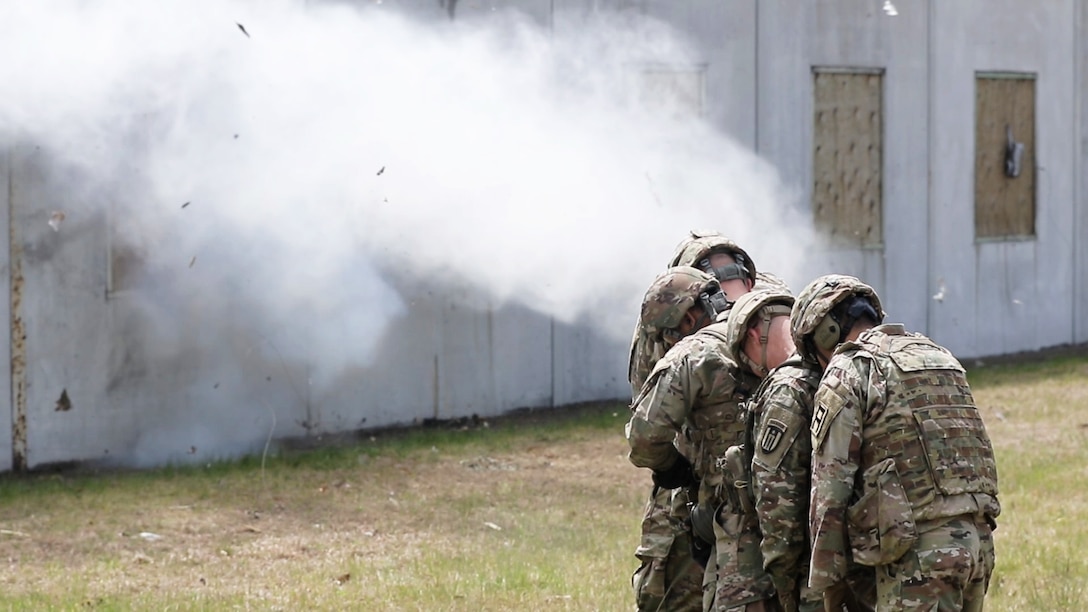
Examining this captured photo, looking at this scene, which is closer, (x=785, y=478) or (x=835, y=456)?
(x=835, y=456)

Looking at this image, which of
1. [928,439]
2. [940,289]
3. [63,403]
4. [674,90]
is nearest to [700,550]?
[928,439]

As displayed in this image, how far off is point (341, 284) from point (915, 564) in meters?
7.35

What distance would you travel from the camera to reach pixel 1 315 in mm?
10188

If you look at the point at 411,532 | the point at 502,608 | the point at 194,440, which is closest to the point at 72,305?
the point at 194,440

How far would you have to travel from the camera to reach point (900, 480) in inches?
188

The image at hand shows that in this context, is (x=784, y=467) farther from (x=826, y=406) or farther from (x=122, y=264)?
(x=122, y=264)

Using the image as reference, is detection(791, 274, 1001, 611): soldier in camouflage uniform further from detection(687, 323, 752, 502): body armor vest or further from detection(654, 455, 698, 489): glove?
detection(654, 455, 698, 489): glove

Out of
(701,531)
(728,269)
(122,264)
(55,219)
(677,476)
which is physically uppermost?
(55,219)

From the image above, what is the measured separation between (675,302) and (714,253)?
39.3 inches

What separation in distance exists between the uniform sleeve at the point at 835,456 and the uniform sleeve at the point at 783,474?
0.68ft

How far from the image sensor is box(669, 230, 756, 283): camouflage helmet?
6.94 metres

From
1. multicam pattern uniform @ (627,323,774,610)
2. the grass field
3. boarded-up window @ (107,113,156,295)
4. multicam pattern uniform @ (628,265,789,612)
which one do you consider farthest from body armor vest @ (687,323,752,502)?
boarded-up window @ (107,113,156,295)

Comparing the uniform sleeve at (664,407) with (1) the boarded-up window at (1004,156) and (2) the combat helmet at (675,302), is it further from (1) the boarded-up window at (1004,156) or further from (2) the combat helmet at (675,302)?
(1) the boarded-up window at (1004,156)

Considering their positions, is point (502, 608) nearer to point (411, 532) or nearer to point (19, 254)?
point (411, 532)
